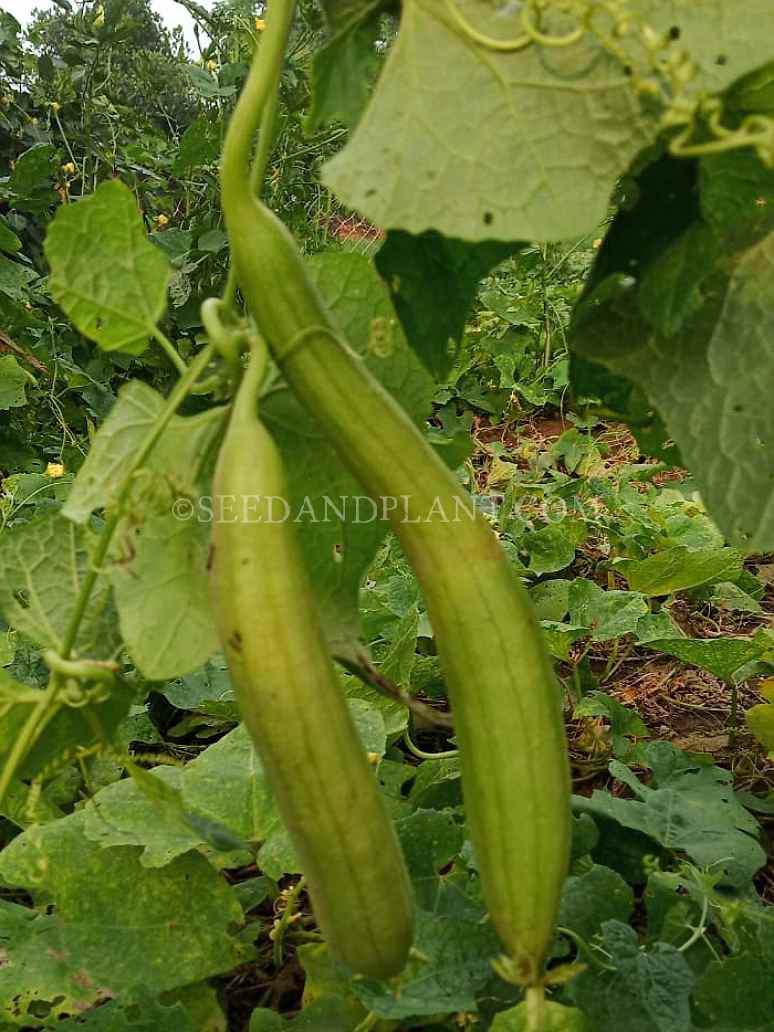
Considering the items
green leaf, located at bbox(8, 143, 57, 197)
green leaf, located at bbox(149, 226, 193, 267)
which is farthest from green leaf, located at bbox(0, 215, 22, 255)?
green leaf, located at bbox(149, 226, 193, 267)

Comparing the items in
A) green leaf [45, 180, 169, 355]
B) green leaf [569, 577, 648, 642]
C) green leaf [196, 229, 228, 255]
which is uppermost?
green leaf [196, 229, 228, 255]

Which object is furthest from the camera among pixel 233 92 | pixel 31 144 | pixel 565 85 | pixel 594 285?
pixel 31 144

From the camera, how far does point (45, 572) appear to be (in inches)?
33.1

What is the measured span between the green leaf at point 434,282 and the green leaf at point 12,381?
2.12m

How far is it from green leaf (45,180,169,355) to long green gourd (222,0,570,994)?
10 cm

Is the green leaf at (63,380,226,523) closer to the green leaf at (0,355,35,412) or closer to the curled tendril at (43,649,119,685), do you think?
the curled tendril at (43,649,119,685)

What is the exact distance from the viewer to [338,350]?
67 centimetres

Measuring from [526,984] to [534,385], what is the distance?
2755mm

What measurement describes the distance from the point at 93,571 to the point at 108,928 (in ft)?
1.44

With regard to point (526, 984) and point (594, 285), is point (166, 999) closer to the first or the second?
point (526, 984)

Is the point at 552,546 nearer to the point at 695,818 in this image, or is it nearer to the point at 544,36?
the point at 695,818

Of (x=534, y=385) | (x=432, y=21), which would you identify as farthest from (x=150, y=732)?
(x=534, y=385)

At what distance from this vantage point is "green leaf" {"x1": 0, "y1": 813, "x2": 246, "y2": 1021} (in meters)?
0.93

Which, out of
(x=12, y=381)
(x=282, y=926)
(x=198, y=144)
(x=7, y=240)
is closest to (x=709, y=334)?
(x=282, y=926)
